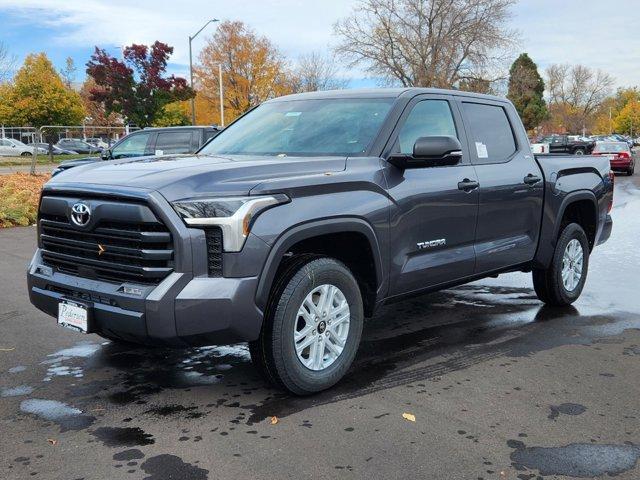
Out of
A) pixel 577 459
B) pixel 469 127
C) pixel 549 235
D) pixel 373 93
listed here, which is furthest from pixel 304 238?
pixel 549 235

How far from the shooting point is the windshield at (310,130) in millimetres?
4668

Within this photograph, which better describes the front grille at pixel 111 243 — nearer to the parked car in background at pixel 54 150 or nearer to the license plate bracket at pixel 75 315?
the license plate bracket at pixel 75 315

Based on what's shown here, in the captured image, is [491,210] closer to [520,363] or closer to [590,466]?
[520,363]

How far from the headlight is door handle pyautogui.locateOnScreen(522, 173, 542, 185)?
300cm

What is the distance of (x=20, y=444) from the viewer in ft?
11.3

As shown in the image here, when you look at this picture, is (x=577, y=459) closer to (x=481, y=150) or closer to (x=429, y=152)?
(x=429, y=152)

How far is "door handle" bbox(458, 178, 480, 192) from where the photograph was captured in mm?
4984

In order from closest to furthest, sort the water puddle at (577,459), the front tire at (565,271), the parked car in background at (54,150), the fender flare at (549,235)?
1. the water puddle at (577,459)
2. the fender flare at (549,235)
3. the front tire at (565,271)
4. the parked car in background at (54,150)

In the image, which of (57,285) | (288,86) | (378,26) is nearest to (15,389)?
(57,285)

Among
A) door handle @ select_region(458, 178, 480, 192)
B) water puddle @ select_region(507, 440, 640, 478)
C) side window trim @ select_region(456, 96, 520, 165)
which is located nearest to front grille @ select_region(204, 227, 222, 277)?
water puddle @ select_region(507, 440, 640, 478)

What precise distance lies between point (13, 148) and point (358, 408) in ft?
150

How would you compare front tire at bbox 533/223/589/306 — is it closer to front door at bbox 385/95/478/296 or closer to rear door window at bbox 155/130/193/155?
front door at bbox 385/95/478/296

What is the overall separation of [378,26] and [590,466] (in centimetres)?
4635

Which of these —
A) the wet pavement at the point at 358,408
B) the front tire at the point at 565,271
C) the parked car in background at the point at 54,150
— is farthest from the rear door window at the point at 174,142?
the parked car in background at the point at 54,150
